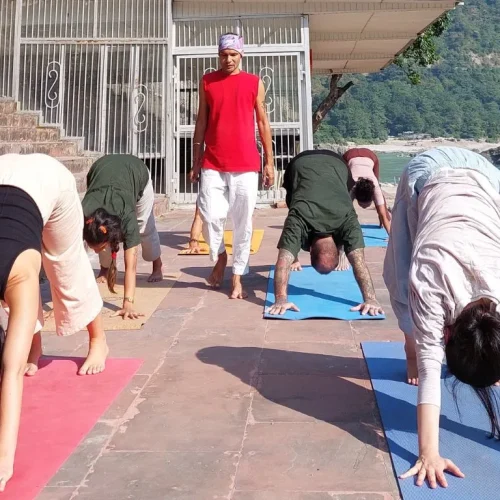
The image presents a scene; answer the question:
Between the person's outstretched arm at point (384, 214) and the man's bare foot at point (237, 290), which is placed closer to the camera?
the man's bare foot at point (237, 290)

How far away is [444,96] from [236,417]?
85121 millimetres

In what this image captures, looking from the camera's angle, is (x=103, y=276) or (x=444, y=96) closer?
(x=103, y=276)

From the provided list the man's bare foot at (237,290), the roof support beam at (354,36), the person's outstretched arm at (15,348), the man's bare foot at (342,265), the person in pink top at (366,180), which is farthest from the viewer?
the roof support beam at (354,36)

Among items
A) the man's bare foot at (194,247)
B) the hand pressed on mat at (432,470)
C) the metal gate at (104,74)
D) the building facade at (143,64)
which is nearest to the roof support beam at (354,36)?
the building facade at (143,64)

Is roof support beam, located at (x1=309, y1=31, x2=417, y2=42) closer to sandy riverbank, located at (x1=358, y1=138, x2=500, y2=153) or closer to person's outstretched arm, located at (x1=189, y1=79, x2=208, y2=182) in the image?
person's outstretched arm, located at (x1=189, y1=79, x2=208, y2=182)

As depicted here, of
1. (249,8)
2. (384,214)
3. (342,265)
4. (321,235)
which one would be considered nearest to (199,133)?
(321,235)

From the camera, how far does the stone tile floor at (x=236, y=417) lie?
9.34 feet

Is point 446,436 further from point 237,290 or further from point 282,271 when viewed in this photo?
point 237,290

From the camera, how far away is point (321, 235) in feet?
17.3

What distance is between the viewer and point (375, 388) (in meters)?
3.82

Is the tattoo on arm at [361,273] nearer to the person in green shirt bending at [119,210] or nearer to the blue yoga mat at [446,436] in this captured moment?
the blue yoga mat at [446,436]

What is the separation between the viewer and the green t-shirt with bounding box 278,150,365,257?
528 centimetres

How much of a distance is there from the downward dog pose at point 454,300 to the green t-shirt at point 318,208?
201cm

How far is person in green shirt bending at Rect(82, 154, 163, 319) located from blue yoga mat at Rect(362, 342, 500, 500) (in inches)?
65.9
